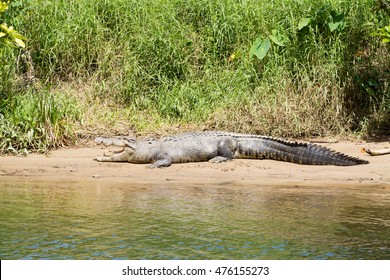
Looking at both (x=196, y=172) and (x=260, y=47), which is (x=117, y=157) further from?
(x=260, y=47)

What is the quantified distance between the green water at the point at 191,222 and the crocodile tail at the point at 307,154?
0.88 metres

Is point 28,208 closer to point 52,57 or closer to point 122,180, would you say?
point 122,180

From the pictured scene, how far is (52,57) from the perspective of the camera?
36.3 feet

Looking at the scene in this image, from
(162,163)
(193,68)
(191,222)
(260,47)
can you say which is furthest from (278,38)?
(191,222)

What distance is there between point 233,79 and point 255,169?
224cm

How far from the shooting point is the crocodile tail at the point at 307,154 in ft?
28.3

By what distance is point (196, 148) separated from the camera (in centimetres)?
918

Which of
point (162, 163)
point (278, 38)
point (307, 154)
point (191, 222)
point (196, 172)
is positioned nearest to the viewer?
point (191, 222)

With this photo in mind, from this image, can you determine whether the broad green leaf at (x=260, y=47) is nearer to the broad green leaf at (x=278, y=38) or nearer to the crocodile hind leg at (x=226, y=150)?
the broad green leaf at (x=278, y=38)

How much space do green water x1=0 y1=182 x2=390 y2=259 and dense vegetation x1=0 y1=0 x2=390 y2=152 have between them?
2185 mm

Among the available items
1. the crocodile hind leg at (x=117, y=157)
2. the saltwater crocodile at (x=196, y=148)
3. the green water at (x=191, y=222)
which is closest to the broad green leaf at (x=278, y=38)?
the saltwater crocodile at (x=196, y=148)

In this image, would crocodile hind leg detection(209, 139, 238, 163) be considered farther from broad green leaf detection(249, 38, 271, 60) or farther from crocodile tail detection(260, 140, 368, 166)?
broad green leaf detection(249, 38, 271, 60)

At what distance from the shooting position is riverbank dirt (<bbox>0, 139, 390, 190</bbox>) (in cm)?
819

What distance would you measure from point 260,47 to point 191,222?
4534 millimetres
